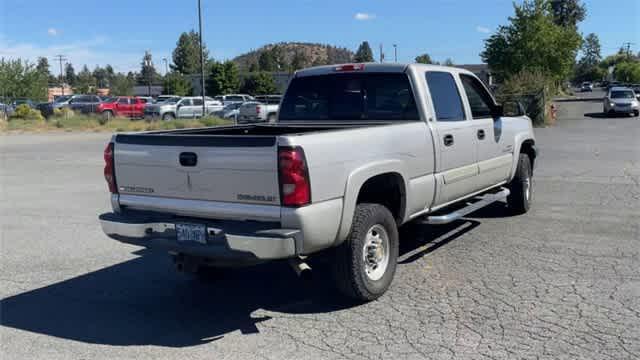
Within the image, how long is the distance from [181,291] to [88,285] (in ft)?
3.14

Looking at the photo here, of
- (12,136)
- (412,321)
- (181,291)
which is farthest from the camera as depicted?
(12,136)

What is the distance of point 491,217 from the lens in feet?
29.6

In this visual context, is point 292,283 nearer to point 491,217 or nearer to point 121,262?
point 121,262

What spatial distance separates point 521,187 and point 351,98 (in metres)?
3.28

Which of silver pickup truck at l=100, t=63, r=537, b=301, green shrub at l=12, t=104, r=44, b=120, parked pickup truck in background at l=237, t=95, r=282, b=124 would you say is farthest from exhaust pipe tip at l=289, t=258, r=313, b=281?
green shrub at l=12, t=104, r=44, b=120

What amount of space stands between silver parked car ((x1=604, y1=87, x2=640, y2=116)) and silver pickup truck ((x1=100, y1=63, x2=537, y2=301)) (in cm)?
3152

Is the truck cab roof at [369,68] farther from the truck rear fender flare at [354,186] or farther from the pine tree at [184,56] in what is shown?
the pine tree at [184,56]

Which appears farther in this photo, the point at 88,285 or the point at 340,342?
the point at 88,285

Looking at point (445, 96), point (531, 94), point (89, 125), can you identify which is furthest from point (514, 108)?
point (89, 125)

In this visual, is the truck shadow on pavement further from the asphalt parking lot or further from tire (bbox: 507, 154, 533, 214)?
tire (bbox: 507, 154, 533, 214)

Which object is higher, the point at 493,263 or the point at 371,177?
the point at 371,177

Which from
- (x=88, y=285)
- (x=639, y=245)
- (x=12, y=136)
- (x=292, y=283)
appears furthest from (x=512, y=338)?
(x=12, y=136)

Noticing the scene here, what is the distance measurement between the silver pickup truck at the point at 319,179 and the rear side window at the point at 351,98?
12mm

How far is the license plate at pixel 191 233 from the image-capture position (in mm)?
4844
